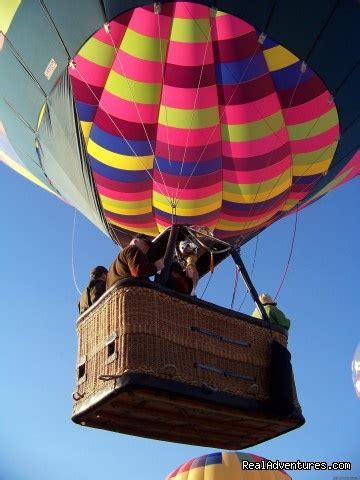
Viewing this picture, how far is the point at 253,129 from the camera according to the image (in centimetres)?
457

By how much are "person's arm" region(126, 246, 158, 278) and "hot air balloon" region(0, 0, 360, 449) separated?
102 millimetres

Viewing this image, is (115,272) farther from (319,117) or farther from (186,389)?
(319,117)

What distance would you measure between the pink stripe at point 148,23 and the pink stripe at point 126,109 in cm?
49

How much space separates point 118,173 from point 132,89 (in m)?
0.73

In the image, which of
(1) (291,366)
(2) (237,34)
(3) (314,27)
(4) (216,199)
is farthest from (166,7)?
(1) (291,366)

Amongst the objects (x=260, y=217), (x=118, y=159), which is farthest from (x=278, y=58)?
(x=118, y=159)

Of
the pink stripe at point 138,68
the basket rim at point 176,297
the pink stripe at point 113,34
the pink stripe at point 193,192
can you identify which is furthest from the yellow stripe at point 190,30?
the basket rim at point 176,297

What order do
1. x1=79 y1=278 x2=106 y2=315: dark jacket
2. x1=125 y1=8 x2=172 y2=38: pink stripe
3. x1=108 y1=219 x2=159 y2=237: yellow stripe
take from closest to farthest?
x1=79 y1=278 x2=106 y2=315: dark jacket, x1=125 y1=8 x2=172 y2=38: pink stripe, x1=108 y1=219 x2=159 y2=237: yellow stripe

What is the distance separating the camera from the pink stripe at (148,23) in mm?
3994

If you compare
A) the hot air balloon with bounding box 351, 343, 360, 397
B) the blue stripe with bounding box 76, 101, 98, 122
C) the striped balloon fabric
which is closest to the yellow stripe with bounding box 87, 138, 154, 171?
the striped balloon fabric

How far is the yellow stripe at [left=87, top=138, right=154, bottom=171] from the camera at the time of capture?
4.73 meters

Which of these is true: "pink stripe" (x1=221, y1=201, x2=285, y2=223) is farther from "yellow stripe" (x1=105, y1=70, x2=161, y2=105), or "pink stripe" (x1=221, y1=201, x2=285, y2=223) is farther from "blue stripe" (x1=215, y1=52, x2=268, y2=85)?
"yellow stripe" (x1=105, y1=70, x2=161, y2=105)

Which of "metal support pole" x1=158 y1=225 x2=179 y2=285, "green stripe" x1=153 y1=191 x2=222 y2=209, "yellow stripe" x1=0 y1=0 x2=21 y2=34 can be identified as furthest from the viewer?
"green stripe" x1=153 y1=191 x2=222 y2=209

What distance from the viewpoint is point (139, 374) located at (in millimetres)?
2533
